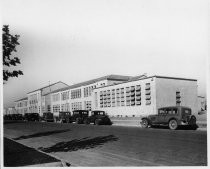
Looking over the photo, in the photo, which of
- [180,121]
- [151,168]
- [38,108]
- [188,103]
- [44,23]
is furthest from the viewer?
[38,108]

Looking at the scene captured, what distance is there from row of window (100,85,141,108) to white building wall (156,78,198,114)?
352 centimetres

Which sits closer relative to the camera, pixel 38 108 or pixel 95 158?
pixel 95 158

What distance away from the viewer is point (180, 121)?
19672mm

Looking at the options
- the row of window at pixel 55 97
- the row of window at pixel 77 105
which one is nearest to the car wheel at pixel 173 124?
the row of window at pixel 77 105

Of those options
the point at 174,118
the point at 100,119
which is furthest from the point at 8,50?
the point at 100,119

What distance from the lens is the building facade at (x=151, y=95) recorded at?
117ft

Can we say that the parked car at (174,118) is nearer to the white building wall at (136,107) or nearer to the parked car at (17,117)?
the white building wall at (136,107)

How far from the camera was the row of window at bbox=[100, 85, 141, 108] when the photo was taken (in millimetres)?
38750

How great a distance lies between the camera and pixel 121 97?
4216 cm

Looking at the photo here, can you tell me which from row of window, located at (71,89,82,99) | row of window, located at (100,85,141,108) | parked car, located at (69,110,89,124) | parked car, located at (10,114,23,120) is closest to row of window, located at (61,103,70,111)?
row of window, located at (71,89,82,99)

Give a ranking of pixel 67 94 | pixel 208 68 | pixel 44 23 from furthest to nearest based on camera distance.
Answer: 1. pixel 67 94
2. pixel 44 23
3. pixel 208 68

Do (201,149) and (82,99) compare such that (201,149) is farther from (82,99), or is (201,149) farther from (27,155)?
(82,99)

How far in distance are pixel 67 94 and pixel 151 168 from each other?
56.9 m

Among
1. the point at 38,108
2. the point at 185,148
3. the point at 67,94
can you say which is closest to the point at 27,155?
the point at 185,148
